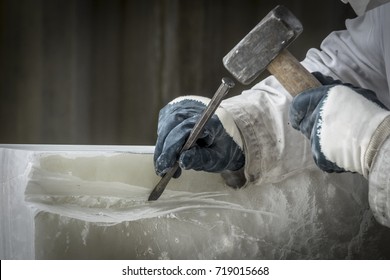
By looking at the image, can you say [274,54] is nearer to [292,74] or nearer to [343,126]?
[292,74]

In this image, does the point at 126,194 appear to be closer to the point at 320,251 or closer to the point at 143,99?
the point at 320,251

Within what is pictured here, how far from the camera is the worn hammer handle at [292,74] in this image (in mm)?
1206

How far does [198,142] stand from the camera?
1.31 metres

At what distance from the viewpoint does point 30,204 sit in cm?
129

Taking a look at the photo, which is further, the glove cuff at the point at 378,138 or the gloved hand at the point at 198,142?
the gloved hand at the point at 198,142

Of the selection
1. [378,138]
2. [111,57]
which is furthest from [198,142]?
[111,57]

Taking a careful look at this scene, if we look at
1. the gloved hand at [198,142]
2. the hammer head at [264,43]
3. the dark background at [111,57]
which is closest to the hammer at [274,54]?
the hammer head at [264,43]

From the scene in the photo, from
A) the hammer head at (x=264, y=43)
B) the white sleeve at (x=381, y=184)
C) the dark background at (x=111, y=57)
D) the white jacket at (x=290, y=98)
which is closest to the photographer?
the white sleeve at (x=381, y=184)

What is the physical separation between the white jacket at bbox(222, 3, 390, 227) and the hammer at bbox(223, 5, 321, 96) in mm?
153

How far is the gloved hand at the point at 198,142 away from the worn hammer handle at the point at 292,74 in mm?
155

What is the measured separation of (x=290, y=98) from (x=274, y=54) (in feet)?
0.66

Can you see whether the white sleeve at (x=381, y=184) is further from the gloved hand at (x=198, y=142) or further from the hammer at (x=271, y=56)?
the gloved hand at (x=198, y=142)

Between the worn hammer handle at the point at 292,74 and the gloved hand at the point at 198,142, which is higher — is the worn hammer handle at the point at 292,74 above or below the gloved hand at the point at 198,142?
above

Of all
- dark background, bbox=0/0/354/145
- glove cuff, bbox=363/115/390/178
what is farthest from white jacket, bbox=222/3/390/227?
dark background, bbox=0/0/354/145
